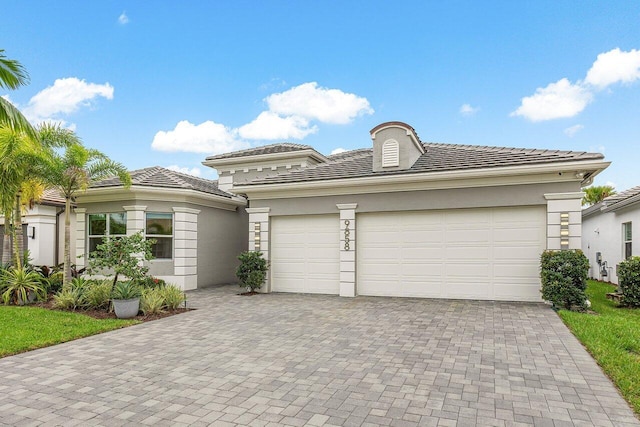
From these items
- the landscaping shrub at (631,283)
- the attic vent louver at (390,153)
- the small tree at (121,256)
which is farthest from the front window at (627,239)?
the small tree at (121,256)

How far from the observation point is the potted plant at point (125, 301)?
806 centimetres

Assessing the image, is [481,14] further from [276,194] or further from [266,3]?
[276,194]

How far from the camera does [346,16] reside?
13.1 metres

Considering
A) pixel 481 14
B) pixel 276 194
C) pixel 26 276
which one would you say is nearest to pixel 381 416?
pixel 276 194

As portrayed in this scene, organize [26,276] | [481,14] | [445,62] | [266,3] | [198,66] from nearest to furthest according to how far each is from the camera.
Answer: [26,276], [481,14], [266,3], [445,62], [198,66]

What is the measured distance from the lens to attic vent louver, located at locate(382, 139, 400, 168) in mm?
10797

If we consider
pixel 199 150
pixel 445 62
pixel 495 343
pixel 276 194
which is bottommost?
pixel 495 343

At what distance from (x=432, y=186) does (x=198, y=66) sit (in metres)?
11.4

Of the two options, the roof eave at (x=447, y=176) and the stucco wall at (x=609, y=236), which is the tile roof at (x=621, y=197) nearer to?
the stucco wall at (x=609, y=236)

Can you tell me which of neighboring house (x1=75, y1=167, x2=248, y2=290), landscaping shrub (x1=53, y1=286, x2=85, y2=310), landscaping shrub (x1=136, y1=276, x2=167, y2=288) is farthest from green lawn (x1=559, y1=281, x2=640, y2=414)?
neighboring house (x1=75, y1=167, x2=248, y2=290)

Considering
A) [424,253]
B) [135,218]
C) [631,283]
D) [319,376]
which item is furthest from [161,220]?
[631,283]

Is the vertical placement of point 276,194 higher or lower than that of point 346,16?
lower

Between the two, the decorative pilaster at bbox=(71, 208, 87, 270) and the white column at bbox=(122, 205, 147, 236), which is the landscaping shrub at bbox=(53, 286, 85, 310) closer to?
the white column at bbox=(122, 205, 147, 236)

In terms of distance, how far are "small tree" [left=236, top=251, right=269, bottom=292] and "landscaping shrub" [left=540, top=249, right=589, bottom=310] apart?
758 centimetres
